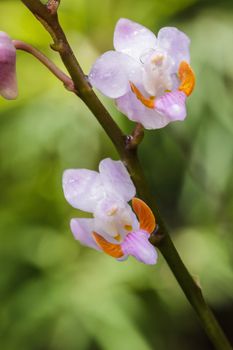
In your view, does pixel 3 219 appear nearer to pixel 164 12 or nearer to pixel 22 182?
pixel 22 182

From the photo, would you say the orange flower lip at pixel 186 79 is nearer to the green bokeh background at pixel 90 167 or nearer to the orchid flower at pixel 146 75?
the orchid flower at pixel 146 75

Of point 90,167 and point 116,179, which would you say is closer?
point 116,179

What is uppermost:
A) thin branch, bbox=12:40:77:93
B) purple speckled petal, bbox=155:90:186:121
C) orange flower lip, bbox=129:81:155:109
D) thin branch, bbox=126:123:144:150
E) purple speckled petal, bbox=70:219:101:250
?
thin branch, bbox=12:40:77:93

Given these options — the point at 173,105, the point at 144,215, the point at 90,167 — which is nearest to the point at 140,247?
the point at 144,215

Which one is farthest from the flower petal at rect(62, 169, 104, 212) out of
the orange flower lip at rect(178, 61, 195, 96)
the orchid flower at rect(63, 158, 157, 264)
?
the orange flower lip at rect(178, 61, 195, 96)

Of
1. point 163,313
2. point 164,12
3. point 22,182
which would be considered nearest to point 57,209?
point 22,182

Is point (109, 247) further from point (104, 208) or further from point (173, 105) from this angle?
point (173, 105)

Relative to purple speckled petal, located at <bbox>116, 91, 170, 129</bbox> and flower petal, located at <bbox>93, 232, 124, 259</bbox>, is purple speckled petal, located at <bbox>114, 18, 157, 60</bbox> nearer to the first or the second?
purple speckled petal, located at <bbox>116, 91, 170, 129</bbox>
